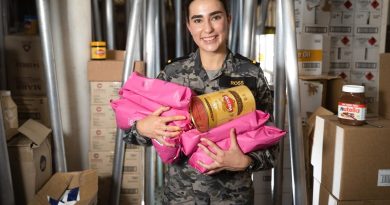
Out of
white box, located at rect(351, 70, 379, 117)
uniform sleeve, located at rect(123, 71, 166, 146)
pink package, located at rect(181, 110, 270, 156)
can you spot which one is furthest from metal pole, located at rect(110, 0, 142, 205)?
white box, located at rect(351, 70, 379, 117)

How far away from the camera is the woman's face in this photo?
100cm

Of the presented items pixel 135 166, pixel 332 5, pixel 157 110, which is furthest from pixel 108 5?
pixel 157 110

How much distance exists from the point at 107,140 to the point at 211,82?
0.97 metres

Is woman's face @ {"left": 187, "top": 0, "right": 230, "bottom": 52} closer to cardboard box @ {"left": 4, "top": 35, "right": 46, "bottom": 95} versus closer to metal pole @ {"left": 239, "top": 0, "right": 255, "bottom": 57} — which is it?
metal pole @ {"left": 239, "top": 0, "right": 255, "bottom": 57}

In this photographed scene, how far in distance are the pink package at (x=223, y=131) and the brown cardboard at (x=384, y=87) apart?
778 millimetres

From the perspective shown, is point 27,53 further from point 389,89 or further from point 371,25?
point 371,25

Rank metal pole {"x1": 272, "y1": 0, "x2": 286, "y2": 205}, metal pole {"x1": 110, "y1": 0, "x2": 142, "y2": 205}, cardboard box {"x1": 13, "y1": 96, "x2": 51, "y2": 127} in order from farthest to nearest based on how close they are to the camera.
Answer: cardboard box {"x1": 13, "y1": 96, "x2": 51, "y2": 127} < metal pole {"x1": 110, "y1": 0, "x2": 142, "y2": 205} < metal pole {"x1": 272, "y1": 0, "x2": 286, "y2": 205}

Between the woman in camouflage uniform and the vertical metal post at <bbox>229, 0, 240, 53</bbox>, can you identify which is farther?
the vertical metal post at <bbox>229, 0, 240, 53</bbox>

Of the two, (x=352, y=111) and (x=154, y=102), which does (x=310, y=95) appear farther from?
(x=154, y=102)

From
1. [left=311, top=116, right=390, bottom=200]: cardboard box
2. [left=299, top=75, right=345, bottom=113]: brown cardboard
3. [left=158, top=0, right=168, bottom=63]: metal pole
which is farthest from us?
[left=158, top=0, right=168, bottom=63]: metal pole

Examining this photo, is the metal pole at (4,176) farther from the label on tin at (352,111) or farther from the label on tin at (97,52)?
the label on tin at (352,111)

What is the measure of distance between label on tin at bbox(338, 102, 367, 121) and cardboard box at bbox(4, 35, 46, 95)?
4.76ft

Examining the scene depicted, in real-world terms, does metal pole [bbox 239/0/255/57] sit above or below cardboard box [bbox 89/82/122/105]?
above

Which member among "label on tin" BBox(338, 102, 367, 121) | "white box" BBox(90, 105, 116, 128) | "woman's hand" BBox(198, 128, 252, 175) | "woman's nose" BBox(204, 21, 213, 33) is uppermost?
"woman's nose" BBox(204, 21, 213, 33)
